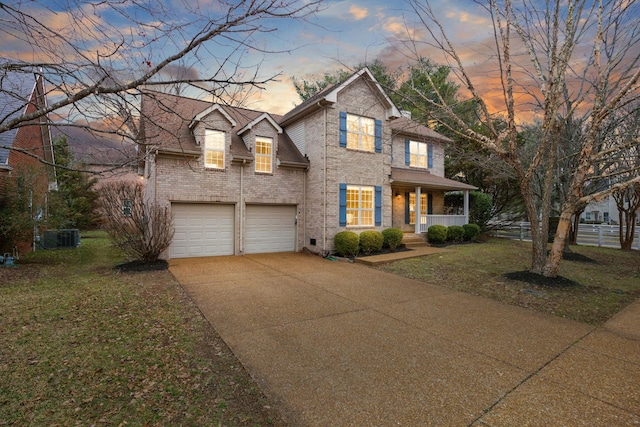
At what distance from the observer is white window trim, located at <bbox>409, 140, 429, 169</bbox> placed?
672 inches

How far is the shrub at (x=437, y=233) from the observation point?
49.7 ft

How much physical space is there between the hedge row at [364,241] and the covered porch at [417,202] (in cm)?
327

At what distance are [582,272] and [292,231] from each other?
10.1m

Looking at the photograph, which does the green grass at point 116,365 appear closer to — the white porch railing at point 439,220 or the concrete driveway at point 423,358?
the concrete driveway at point 423,358

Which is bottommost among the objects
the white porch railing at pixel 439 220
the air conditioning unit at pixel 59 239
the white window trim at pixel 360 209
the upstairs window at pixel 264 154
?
the air conditioning unit at pixel 59 239

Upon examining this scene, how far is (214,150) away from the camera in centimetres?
1177

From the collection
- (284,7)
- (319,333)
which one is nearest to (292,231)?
(319,333)

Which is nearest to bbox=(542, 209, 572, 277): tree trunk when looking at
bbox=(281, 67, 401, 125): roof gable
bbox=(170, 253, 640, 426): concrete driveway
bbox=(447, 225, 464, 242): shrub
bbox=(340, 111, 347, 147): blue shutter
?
bbox=(170, 253, 640, 426): concrete driveway

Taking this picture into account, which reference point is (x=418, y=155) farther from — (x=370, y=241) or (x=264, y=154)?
(x=264, y=154)

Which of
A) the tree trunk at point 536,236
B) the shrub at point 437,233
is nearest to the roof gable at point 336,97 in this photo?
the shrub at point 437,233

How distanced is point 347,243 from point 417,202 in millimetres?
5634

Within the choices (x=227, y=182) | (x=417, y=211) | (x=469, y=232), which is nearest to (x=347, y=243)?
(x=227, y=182)

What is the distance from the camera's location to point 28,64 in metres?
2.65

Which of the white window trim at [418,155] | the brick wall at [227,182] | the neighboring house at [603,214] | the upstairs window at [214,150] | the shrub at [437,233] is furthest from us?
the neighboring house at [603,214]
